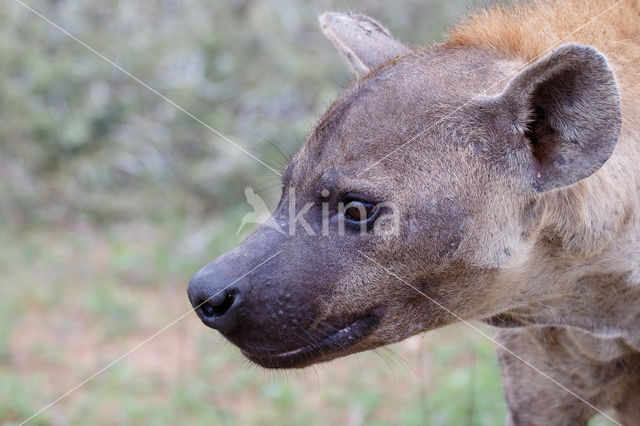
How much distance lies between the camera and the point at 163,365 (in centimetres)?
427

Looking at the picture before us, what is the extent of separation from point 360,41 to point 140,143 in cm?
354

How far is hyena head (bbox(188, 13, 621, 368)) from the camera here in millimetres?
1948

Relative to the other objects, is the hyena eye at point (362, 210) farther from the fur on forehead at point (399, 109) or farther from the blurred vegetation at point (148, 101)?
the blurred vegetation at point (148, 101)

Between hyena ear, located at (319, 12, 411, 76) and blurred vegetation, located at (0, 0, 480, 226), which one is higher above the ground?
hyena ear, located at (319, 12, 411, 76)

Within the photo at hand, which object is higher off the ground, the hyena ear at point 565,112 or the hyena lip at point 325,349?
the hyena ear at point 565,112

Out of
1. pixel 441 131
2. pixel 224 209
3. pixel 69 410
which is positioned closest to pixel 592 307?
pixel 441 131

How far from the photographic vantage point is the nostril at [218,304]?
193 cm

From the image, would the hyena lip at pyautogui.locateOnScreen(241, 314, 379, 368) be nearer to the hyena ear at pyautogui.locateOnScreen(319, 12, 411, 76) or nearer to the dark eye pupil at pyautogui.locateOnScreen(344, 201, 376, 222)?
the dark eye pupil at pyautogui.locateOnScreen(344, 201, 376, 222)

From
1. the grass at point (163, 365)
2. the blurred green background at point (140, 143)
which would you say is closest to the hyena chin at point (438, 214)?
the grass at point (163, 365)

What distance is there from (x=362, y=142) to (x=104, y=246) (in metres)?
Result: 3.79

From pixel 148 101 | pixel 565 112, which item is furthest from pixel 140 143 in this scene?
pixel 565 112

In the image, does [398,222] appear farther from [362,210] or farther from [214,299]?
[214,299]

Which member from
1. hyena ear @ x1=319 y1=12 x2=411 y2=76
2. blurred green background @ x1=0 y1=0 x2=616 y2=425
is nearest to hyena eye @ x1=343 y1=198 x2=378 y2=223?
hyena ear @ x1=319 y1=12 x2=411 y2=76

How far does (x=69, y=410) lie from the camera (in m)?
3.76
